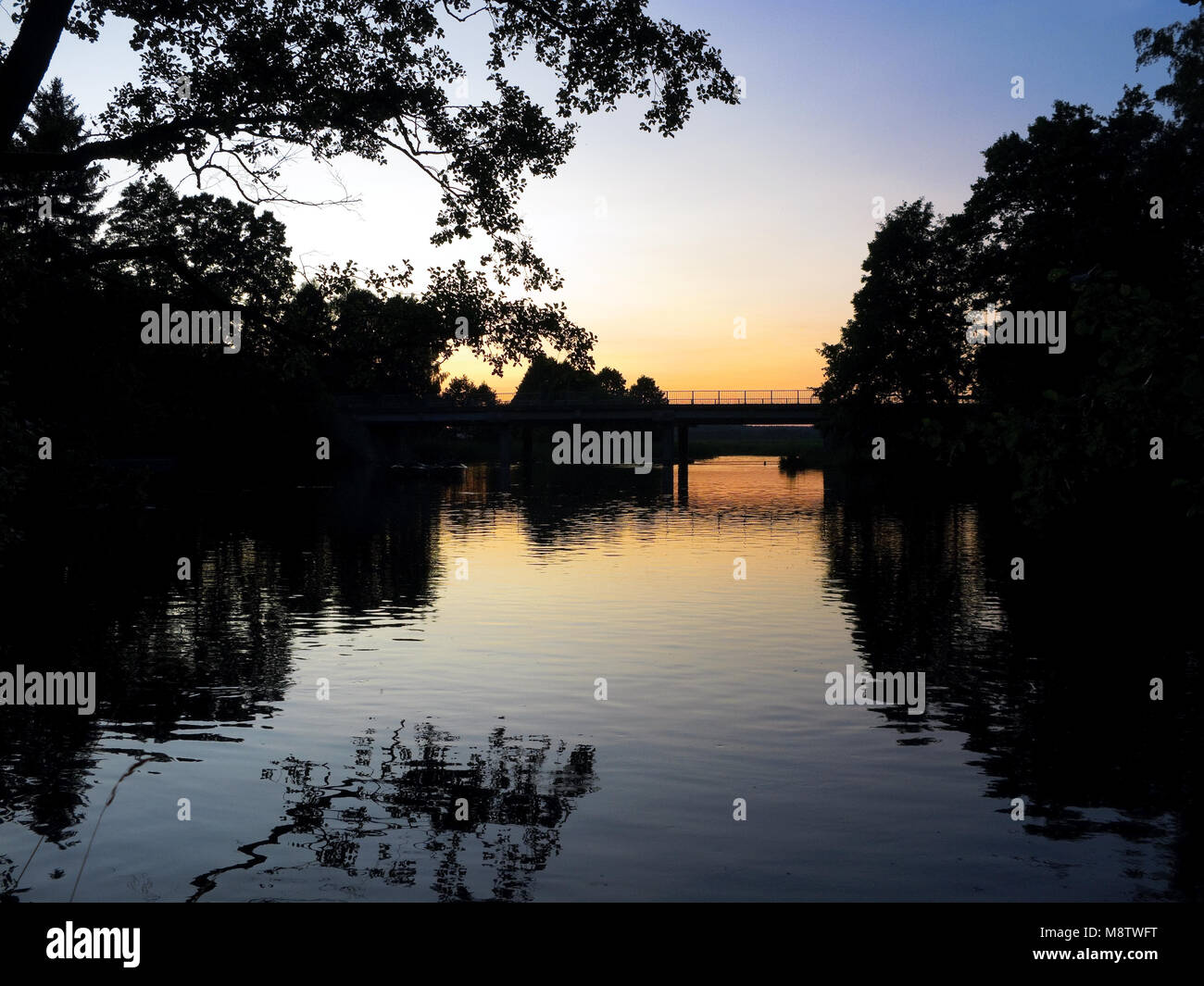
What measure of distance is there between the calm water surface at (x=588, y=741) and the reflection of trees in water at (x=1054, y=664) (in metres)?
0.09

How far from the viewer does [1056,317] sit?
51719mm

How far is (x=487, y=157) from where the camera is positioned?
17031mm

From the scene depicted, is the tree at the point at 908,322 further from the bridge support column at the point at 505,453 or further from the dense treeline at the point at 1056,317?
the bridge support column at the point at 505,453

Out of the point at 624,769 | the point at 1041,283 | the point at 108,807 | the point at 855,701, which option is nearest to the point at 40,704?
the point at 108,807

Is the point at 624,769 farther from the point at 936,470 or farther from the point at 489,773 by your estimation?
the point at 936,470

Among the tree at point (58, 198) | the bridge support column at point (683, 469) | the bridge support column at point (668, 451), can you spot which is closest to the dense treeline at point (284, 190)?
the tree at point (58, 198)

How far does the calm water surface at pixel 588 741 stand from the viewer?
10734 millimetres

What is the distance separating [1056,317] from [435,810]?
1808 inches

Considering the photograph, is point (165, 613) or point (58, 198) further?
point (58, 198)

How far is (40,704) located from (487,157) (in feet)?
34.4

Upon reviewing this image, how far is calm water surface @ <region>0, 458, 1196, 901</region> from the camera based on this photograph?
1073 centimetres

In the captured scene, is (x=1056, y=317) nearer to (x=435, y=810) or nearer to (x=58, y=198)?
(x=435, y=810)

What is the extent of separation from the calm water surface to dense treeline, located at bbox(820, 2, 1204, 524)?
346 centimetres

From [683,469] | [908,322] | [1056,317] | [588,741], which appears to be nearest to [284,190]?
[588,741]
